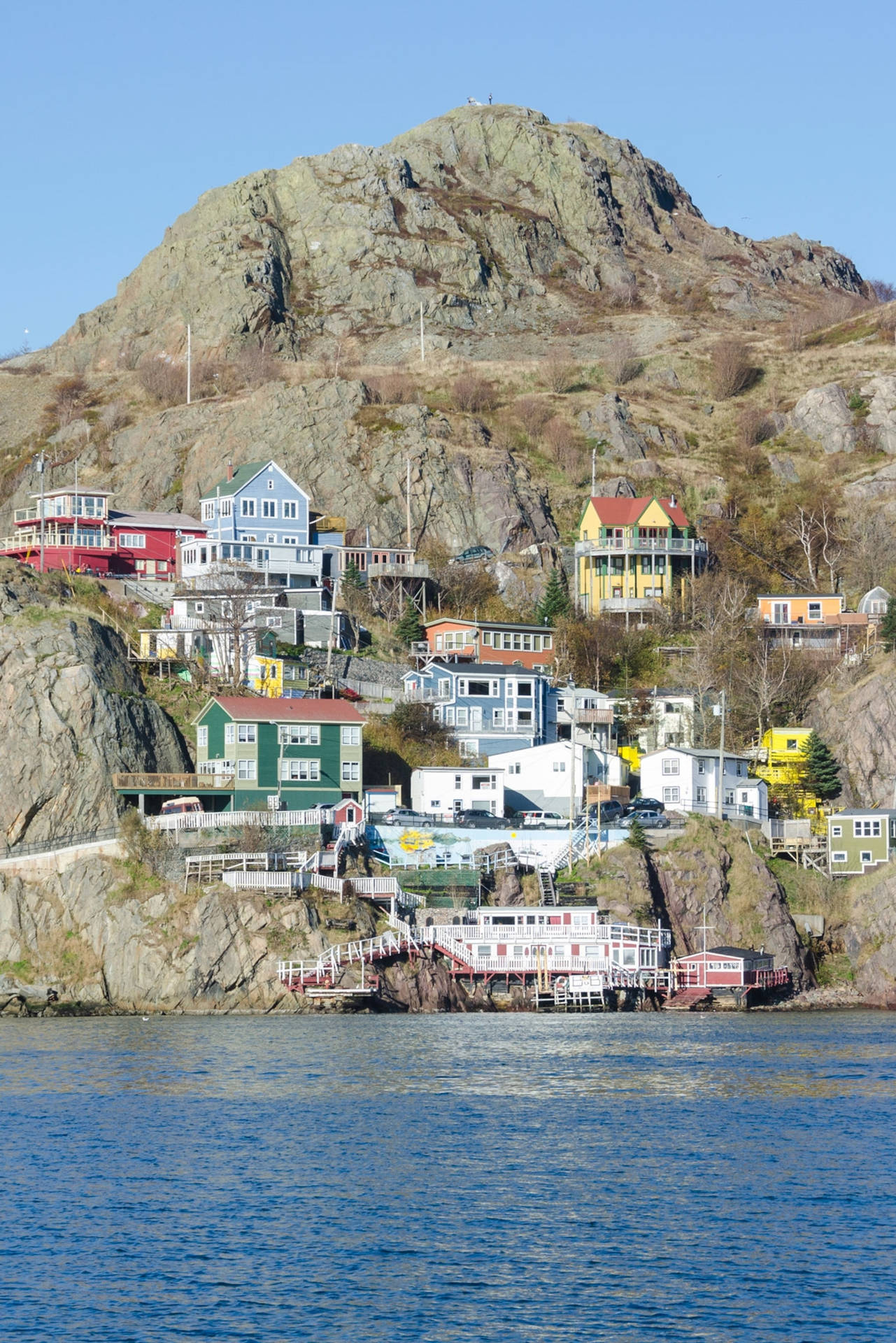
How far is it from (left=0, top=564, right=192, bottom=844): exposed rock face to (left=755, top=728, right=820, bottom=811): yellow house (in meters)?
33.3

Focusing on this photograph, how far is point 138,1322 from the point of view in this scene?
104 ft

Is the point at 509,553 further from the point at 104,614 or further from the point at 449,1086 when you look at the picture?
the point at 449,1086

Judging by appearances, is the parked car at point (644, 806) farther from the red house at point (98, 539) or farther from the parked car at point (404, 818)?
the red house at point (98, 539)

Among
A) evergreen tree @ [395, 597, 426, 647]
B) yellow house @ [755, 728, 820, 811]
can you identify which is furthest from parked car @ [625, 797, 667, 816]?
evergreen tree @ [395, 597, 426, 647]

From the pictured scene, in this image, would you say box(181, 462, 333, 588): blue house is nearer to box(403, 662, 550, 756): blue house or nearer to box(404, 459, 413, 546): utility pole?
box(404, 459, 413, 546): utility pole

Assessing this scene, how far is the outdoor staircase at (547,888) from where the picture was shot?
262ft

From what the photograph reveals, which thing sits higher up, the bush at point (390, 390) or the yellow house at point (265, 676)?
the bush at point (390, 390)

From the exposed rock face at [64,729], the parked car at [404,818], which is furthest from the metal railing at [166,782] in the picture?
the parked car at [404,818]

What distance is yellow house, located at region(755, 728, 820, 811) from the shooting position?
95.6 m

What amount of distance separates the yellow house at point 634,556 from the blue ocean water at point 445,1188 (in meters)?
59.8

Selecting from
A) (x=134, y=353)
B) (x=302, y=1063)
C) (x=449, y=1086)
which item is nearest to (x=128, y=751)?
(x=302, y=1063)

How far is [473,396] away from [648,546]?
35.5 metres

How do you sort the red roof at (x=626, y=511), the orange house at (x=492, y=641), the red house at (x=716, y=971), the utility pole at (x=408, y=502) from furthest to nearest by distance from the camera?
the utility pole at (x=408, y=502) → the red roof at (x=626, y=511) → the orange house at (x=492, y=641) → the red house at (x=716, y=971)

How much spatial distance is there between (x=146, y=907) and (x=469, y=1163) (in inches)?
1344
